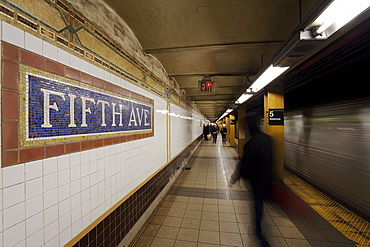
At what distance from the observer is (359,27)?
6.84 feet

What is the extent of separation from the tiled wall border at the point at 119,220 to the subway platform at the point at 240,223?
444 millimetres

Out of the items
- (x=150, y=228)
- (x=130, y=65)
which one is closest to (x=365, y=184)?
(x=150, y=228)

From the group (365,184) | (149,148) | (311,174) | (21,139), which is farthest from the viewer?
(311,174)

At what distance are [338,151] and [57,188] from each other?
490cm

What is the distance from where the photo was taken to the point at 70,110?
4.52ft

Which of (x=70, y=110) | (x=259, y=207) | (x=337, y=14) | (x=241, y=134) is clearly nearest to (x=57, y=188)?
(x=70, y=110)

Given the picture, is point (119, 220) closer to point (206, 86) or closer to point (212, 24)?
point (212, 24)

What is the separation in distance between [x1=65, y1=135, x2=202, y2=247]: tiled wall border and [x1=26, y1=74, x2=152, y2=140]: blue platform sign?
0.97m

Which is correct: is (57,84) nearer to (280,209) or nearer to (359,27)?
(359,27)

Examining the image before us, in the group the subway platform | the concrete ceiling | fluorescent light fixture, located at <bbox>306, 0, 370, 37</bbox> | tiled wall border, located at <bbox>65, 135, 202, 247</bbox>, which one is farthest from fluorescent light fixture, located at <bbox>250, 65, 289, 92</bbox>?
tiled wall border, located at <bbox>65, 135, 202, 247</bbox>

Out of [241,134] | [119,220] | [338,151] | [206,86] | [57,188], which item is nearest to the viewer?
[57,188]

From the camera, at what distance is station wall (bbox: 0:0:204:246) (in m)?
1.00

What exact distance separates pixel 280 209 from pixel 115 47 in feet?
14.6

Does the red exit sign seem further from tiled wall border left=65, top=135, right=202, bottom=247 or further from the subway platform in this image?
the subway platform
